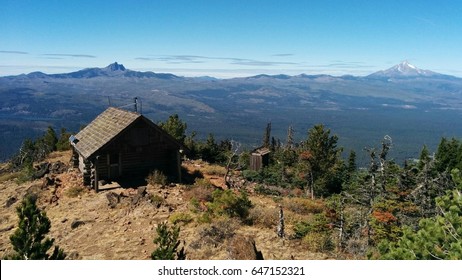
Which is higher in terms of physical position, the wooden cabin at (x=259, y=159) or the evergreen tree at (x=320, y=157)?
the evergreen tree at (x=320, y=157)

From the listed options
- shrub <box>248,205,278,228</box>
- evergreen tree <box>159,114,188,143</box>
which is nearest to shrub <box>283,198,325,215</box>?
shrub <box>248,205,278,228</box>

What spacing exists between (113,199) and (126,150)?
188 inches

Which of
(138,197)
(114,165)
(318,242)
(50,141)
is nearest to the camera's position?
(318,242)

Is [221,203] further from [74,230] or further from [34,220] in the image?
[34,220]

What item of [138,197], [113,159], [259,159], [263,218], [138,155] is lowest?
[259,159]

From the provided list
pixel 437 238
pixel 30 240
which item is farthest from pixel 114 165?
pixel 437 238

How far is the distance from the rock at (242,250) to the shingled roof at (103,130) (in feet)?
43.2

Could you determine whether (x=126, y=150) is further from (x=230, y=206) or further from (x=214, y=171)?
(x=230, y=206)

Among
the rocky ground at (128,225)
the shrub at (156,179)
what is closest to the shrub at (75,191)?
the rocky ground at (128,225)

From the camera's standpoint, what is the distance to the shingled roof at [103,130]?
73.2 feet

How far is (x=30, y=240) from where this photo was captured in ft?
29.4

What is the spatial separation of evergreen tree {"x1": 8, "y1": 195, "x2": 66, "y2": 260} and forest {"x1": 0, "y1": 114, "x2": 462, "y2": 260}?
270cm

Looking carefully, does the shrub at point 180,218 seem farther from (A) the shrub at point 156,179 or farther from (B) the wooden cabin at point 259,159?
(B) the wooden cabin at point 259,159
